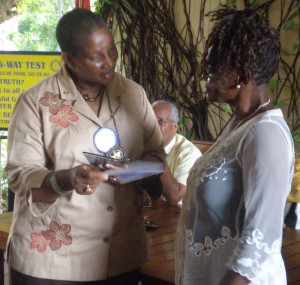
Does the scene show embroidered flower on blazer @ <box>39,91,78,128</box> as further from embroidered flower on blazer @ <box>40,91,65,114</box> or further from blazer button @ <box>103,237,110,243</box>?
blazer button @ <box>103,237,110,243</box>

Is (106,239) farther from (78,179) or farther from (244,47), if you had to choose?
(244,47)

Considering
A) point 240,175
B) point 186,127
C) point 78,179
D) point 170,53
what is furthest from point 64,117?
point 170,53

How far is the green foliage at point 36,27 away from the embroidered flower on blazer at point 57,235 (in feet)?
13.6

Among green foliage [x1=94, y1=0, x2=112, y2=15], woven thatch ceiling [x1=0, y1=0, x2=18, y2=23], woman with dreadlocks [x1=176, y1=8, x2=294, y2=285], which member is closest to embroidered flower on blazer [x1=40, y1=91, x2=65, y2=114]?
woman with dreadlocks [x1=176, y1=8, x2=294, y2=285]

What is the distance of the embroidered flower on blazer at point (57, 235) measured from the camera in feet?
5.77

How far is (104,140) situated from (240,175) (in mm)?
528

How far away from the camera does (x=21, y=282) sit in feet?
5.93

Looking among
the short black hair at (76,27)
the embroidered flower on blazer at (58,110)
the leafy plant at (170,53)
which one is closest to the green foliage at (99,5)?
the leafy plant at (170,53)

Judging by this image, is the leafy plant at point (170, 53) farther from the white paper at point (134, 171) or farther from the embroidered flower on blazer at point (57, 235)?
the embroidered flower on blazer at point (57, 235)

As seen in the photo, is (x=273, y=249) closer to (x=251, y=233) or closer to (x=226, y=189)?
(x=251, y=233)

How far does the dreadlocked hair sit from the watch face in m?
0.44

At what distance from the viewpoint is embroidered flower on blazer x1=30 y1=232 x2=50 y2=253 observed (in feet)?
5.80

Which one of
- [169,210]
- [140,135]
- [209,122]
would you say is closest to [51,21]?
[209,122]

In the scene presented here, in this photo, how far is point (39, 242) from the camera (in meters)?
1.77
